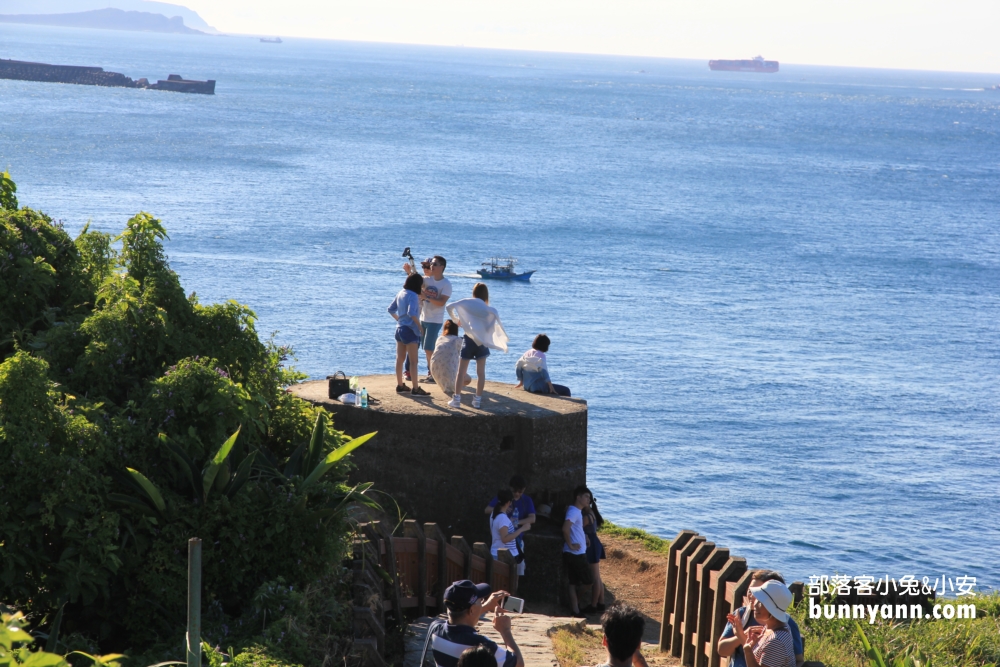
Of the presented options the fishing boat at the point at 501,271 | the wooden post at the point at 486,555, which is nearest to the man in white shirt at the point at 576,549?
the wooden post at the point at 486,555

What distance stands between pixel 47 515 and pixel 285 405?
2452 mm

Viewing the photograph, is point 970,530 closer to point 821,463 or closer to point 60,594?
point 821,463

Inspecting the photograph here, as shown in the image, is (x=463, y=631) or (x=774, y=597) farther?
(x=774, y=597)

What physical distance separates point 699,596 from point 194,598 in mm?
4902

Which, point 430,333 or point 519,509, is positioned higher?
point 430,333

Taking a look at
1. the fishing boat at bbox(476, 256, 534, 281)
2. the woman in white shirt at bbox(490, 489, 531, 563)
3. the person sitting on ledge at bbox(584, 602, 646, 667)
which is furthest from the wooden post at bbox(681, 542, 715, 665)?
the fishing boat at bbox(476, 256, 534, 281)

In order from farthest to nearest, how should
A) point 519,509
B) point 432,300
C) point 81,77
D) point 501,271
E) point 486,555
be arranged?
point 81,77, point 501,271, point 432,300, point 519,509, point 486,555

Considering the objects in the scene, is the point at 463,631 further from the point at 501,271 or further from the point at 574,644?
the point at 501,271

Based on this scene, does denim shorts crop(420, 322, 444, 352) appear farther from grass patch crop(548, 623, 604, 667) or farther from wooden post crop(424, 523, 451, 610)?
grass patch crop(548, 623, 604, 667)

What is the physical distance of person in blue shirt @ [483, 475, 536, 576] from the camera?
11414mm

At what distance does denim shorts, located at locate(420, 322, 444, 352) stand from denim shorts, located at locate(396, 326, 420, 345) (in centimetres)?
94

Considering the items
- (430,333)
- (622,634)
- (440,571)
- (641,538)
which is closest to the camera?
(622,634)

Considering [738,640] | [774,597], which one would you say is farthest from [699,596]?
[774,597]

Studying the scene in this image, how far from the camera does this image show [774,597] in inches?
247
